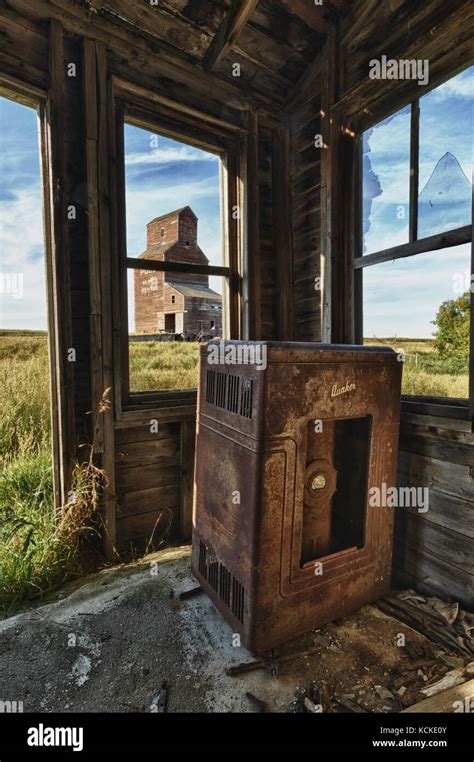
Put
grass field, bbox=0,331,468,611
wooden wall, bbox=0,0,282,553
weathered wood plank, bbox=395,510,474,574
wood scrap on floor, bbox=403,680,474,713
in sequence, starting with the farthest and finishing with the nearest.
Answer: wooden wall, bbox=0,0,282,553 < grass field, bbox=0,331,468,611 < weathered wood plank, bbox=395,510,474,574 < wood scrap on floor, bbox=403,680,474,713

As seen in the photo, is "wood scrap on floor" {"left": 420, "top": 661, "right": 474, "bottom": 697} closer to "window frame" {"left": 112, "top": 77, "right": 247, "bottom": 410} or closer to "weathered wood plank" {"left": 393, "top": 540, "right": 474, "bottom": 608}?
"weathered wood plank" {"left": 393, "top": 540, "right": 474, "bottom": 608}

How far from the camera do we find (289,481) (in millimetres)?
1434

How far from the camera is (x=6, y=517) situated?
94.3 inches


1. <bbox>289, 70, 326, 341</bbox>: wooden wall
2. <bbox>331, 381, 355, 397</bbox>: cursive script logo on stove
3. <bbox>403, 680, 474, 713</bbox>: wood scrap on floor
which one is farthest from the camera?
<bbox>289, 70, 326, 341</bbox>: wooden wall

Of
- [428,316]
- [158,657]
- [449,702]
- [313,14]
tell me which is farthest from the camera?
[313,14]

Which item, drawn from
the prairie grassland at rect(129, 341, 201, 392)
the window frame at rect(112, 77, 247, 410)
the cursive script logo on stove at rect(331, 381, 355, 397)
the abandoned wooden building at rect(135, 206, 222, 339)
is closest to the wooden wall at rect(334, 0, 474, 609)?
the cursive script logo on stove at rect(331, 381, 355, 397)

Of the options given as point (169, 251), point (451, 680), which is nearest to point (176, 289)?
point (169, 251)

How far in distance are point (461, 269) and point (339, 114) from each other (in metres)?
1.55

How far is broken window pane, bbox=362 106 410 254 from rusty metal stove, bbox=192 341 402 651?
3.65ft

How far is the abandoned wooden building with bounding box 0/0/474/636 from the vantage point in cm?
197

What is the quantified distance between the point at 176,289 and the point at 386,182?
170 cm

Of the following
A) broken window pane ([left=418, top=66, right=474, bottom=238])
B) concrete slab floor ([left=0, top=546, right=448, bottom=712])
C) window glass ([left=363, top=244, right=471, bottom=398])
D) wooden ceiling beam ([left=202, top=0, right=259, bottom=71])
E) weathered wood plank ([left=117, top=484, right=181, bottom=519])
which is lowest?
concrete slab floor ([left=0, top=546, right=448, bottom=712])

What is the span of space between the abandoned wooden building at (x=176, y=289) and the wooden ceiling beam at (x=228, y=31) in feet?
3.26

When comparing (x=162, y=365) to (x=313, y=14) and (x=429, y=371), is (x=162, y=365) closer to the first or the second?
(x=429, y=371)
